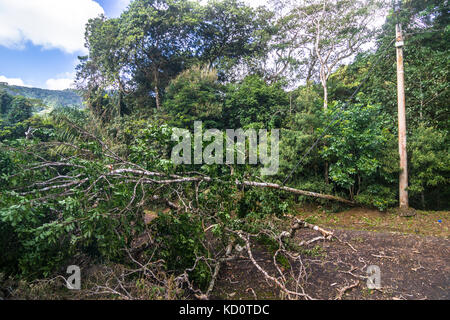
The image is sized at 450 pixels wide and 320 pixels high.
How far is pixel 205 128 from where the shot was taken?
8.27 meters

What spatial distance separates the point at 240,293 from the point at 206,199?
1145mm

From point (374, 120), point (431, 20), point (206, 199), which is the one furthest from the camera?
point (431, 20)

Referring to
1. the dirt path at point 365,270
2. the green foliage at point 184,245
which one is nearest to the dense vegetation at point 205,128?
the green foliage at point 184,245

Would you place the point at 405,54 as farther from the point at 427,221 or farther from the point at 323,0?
the point at 427,221

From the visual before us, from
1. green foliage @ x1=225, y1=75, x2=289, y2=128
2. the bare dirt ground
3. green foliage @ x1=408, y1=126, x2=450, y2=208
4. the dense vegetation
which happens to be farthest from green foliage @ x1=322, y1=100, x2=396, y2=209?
green foliage @ x1=225, y1=75, x2=289, y2=128

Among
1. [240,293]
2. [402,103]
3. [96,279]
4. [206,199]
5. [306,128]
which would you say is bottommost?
[240,293]

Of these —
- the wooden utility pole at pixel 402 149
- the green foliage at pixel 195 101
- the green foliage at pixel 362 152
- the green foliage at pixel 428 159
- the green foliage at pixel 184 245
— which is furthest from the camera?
the green foliage at pixel 195 101

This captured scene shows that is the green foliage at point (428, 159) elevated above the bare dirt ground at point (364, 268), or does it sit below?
above

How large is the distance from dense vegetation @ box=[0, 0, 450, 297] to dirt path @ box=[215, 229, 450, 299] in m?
0.34

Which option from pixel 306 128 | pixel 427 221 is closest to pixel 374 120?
pixel 306 128

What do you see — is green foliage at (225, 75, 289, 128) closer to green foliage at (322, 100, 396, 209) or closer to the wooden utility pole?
green foliage at (322, 100, 396, 209)

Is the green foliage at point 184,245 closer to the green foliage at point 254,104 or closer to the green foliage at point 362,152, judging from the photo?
the green foliage at point 362,152

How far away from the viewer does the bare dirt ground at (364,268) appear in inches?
86.6

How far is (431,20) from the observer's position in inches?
288
